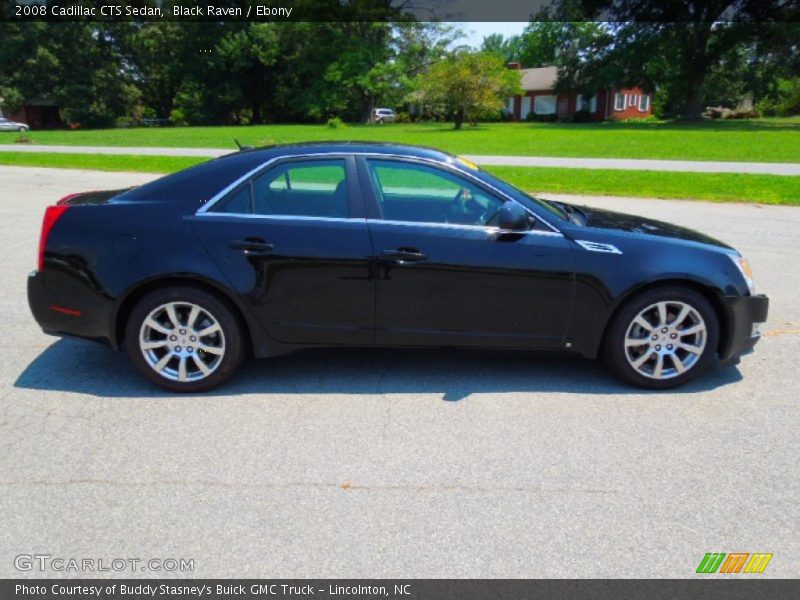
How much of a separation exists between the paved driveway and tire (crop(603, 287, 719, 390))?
0.45 feet

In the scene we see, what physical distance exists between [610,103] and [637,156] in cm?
4622

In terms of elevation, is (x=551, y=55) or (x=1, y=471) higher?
(x=551, y=55)

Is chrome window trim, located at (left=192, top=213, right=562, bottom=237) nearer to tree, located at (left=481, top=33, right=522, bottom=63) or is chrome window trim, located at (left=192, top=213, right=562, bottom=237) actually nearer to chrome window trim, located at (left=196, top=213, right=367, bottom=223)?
chrome window trim, located at (left=196, top=213, right=367, bottom=223)

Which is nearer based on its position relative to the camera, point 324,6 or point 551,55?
point 324,6

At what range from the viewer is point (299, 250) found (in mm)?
4086

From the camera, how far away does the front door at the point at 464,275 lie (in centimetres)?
409

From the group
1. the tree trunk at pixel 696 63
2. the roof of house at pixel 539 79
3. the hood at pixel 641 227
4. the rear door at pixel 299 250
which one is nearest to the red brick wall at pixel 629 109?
the roof of house at pixel 539 79

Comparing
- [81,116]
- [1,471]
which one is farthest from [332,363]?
[81,116]

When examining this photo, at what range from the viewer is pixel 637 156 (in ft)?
69.8

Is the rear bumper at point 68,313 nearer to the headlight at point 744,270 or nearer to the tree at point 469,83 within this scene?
the headlight at point 744,270

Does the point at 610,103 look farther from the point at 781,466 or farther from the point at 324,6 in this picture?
the point at 781,466
